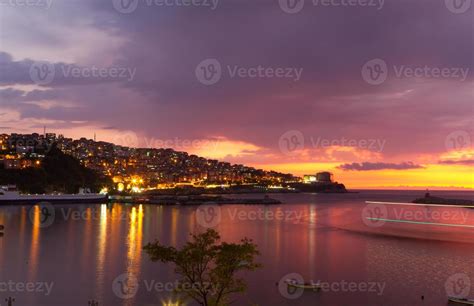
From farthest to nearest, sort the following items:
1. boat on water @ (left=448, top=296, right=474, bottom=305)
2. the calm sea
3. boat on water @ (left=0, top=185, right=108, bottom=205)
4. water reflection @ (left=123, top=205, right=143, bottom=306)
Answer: boat on water @ (left=0, top=185, right=108, bottom=205) < water reflection @ (left=123, top=205, right=143, bottom=306) < the calm sea < boat on water @ (left=448, top=296, right=474, bottom=305)

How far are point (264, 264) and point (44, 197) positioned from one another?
74549 mm

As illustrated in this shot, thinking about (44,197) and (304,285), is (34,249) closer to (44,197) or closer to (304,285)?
(304,285)

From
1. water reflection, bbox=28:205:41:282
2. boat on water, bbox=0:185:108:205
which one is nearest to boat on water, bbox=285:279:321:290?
water reflection, bbox=28:205:41:282

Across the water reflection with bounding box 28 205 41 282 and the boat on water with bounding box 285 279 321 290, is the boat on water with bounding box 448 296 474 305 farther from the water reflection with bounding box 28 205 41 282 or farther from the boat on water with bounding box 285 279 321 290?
the water reflection with bounding box 28 205 41 282

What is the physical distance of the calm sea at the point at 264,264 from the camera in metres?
25.1

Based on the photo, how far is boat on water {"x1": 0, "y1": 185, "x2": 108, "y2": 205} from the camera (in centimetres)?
9088

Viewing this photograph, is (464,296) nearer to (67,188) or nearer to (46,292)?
(46,292)

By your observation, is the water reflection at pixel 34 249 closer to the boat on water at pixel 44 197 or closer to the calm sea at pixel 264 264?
the calm sea at pixel 264 264

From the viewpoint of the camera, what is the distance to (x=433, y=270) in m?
32.5

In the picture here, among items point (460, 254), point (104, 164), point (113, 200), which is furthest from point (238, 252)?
point (104, 164)

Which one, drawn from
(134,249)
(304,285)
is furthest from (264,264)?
(134,249)

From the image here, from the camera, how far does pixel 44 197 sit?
315 feet

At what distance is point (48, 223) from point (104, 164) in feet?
369

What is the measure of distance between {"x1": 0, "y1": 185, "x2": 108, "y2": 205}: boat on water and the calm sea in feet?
111
